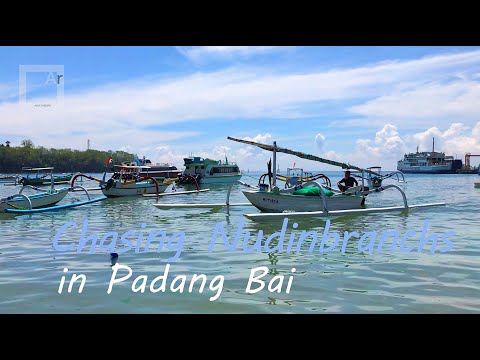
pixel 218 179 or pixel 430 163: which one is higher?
pixel 430 163

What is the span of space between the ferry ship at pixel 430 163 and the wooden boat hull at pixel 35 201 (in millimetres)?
125170

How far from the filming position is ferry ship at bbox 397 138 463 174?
5167 inches

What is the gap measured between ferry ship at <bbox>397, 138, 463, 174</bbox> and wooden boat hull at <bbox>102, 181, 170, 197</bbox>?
4478 inches

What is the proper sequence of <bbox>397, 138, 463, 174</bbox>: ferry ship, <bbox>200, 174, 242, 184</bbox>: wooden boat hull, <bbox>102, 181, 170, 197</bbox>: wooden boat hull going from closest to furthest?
<bbox>102, 181, 170, 197</bbox>: wooden boat hull < <bbox>200, 174, 242, 184</bbox>: wooden boat hull < <bbox>397, 138, 463, 174</bbox>: ferry ship

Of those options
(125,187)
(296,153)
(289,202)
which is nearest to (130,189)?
(125,187)

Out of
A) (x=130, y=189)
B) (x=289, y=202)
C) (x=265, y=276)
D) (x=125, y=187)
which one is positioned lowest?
(x=265, y=276)

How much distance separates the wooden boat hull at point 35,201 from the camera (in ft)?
77.3

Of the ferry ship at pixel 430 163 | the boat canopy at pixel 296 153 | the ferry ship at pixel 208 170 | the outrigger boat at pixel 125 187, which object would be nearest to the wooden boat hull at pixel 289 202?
the boat canopy at pixel 296 153

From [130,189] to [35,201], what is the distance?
12.2 metres

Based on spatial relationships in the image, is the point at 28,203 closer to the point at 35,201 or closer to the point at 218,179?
the point at 35,201

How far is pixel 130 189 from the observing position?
124 feet

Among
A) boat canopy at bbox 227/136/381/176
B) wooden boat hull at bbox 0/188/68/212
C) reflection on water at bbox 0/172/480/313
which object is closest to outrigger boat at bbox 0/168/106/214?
wooden boat hull at bbox 0/188/68/212

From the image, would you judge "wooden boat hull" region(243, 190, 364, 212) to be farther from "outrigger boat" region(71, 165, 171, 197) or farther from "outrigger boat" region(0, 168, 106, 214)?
"outrigger boat" region(71, 165, 171, 197)

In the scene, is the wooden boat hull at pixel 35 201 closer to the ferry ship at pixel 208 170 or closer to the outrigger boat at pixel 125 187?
the outrigger boat at pixel 125 187
